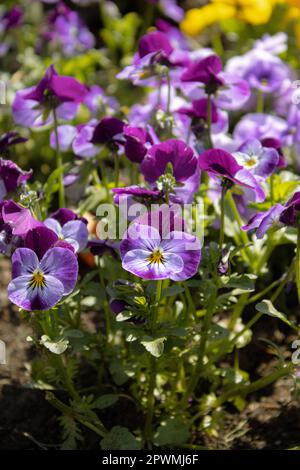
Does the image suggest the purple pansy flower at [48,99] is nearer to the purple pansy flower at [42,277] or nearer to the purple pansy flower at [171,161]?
the purple pansy flower at [171,161]

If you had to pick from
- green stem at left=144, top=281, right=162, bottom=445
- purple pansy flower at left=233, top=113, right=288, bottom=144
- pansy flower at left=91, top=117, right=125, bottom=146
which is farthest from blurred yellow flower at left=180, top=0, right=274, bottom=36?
green stem at left=144, top=281, right=162, bottom=445

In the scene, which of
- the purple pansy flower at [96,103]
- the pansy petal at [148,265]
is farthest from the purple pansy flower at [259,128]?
the pansy petal at [148,265]

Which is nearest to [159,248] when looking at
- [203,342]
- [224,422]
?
[203,342]

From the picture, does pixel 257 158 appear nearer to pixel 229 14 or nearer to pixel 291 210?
pixel 291 210

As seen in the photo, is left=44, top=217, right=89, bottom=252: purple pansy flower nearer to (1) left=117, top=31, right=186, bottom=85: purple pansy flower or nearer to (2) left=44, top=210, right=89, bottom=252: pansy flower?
(2) left=44, top=210, right=89, bottom=252: pansy flower

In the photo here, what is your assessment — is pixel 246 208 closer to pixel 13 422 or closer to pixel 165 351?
pixel 165 351
